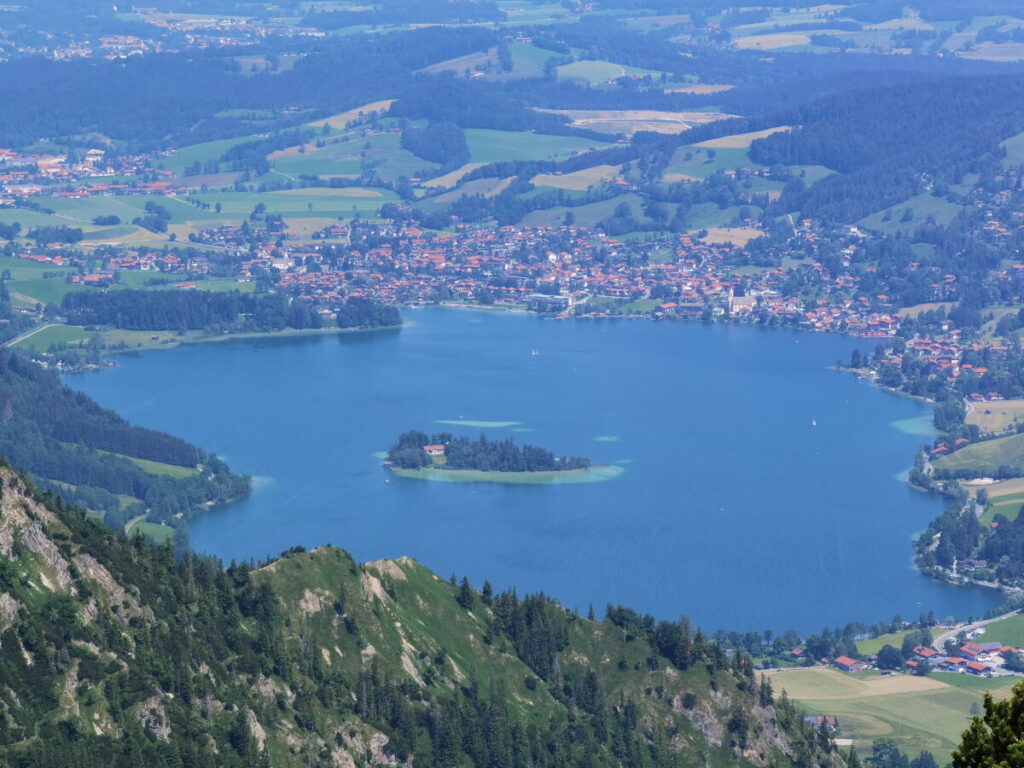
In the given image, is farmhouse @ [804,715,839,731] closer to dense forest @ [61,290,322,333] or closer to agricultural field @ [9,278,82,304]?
dense forest @ [61,290,322,333]

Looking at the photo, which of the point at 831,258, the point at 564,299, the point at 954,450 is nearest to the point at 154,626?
the point at 954,450

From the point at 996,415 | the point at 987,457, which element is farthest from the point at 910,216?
the point at 987,457

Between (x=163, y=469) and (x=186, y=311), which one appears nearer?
(x=163, y=469)

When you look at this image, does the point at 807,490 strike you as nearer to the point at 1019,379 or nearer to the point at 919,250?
the point at 1019,379

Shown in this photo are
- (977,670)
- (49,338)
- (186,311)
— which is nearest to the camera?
(977,670)

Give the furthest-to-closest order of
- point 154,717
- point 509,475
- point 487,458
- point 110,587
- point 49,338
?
point 49,338, point 487,458, point 509,475, point 110,587, point 154,717

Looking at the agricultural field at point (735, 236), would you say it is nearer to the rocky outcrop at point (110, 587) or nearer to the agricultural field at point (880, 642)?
the agricultural field at point (880, 642)

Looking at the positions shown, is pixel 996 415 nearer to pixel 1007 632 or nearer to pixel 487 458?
pixel 487 458

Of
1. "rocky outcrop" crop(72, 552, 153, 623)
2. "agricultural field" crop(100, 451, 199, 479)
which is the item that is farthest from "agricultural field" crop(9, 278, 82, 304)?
"rocky outcrop" crop(72, 552, 153, 623)
